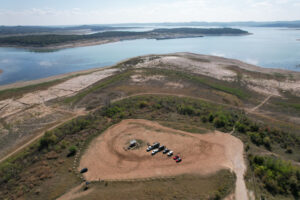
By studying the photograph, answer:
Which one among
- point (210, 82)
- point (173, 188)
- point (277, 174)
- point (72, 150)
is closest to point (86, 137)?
point (72, 150)

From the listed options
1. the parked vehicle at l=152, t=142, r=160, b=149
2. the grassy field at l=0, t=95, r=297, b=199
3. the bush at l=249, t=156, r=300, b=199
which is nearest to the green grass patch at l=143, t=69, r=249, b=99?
the grassy field at l=0, t=95, r=297, b=199

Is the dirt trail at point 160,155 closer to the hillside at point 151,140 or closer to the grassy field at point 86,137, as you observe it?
the hillside at point 151,140

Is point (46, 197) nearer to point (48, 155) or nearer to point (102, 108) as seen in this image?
point (48, 155)

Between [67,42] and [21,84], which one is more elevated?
[67,42]

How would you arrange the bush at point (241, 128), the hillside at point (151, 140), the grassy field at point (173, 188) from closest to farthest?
the grassy field at point (173, 188) → the hillside at point (151, 140) → the bush at point (241, 128)

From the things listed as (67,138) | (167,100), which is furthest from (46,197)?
(167,100)

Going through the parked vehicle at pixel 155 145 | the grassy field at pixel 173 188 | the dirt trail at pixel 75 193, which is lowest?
the dirt trail at pixel 75 193

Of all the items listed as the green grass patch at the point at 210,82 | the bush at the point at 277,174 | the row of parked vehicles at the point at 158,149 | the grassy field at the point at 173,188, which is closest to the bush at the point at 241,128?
the bush at the point at 277,174

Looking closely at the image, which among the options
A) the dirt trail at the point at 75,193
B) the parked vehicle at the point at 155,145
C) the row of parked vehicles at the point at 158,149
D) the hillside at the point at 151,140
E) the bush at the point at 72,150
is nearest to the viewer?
the dirt trail at the point at 75,193
